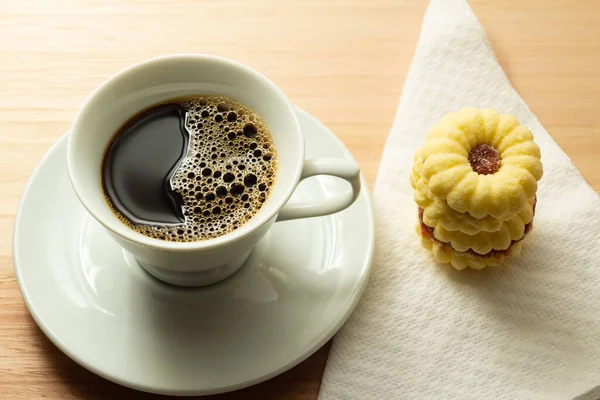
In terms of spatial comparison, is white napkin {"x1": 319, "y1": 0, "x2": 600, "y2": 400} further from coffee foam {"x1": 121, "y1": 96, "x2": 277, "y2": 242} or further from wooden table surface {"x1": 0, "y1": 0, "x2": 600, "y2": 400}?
coffee foam {"x1": 121, "y1": 96, "x2": 277, "y2": 242}

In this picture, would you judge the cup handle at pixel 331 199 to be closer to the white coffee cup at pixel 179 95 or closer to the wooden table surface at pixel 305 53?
the white coffee cup at pixel 179 95

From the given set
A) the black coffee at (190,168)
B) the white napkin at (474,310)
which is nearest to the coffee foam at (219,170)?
the black coffee at (190,168)

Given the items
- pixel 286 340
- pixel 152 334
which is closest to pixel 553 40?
pixel 286 340

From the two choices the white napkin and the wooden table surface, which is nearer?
the white napkin

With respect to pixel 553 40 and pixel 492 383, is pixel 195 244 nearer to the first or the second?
pixel 492 383

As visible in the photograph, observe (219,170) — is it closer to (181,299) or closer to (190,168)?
(190,168)

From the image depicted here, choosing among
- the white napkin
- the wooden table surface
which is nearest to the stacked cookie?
the white napkin

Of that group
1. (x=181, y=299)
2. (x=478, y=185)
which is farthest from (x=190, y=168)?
(x=478, y=185)

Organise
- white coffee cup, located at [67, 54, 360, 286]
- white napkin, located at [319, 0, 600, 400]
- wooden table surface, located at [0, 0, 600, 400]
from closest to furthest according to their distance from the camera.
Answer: white coffee cup, located at [67, 54, 360, 286], white napkin, located at [319, 0, 600, 400], wooden table surface, located at [0, 0, 600, 400]
